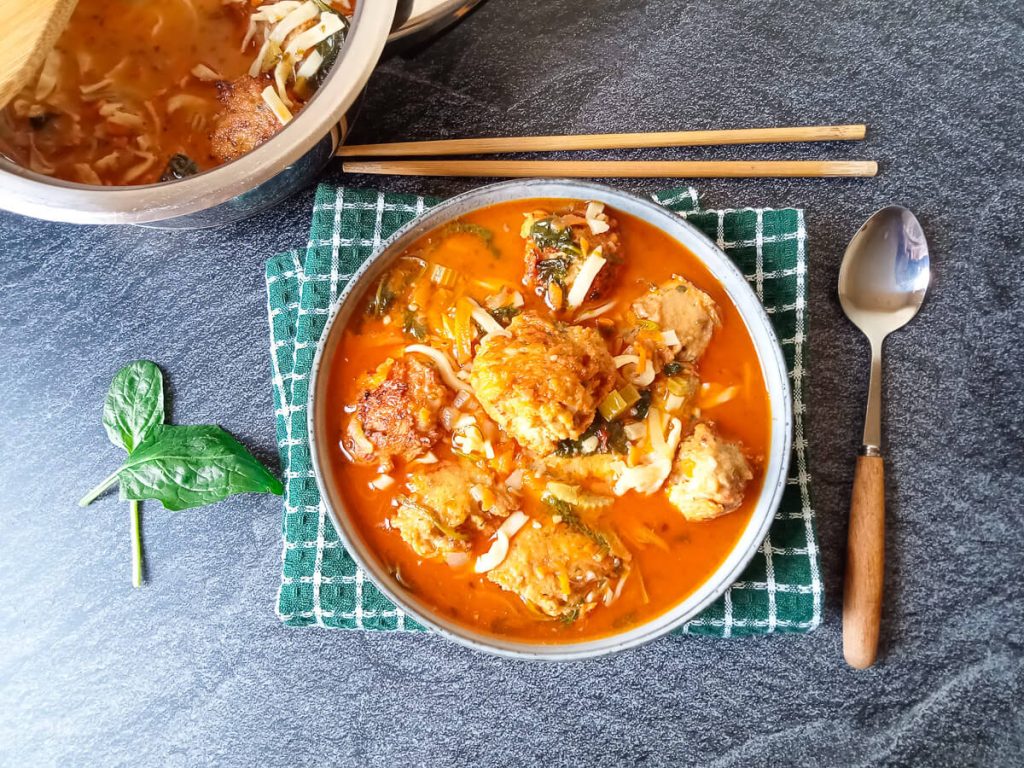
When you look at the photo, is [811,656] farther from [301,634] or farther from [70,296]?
[70,296]

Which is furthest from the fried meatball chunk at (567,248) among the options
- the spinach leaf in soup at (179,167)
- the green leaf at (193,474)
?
the green leaf at (193,474)

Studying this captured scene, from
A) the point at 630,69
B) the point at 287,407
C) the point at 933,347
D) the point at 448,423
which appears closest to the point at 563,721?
the point at 448,423

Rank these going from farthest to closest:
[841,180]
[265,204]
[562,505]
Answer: [841,180], [265,204], [562,505]

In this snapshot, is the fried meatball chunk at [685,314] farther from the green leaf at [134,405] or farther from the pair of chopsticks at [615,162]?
the green leaf at [134,405]

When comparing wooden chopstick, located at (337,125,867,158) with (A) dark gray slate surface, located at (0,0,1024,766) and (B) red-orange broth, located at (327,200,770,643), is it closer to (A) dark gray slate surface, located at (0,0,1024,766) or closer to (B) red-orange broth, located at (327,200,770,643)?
(A) dark gray slate surface, located at (0,0,1024,766)

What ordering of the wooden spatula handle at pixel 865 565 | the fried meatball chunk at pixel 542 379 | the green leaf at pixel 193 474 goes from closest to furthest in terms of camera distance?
the fried meatball chunk at pixel 542 379 → the wooden spatula handle at pixel 865 565 → the green leaf at pixel 193 474

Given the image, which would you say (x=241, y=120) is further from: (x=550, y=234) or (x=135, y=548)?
(x=135, y=548)
